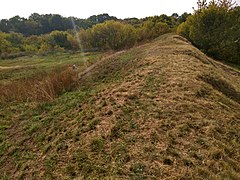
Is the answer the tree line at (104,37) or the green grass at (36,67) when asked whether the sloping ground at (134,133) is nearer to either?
the green grass at (36,67)

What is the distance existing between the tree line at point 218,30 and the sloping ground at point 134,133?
612 inches

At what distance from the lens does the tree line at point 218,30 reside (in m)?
21.8

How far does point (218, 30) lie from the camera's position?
21.8m

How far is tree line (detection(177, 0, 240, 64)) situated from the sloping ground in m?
15.5

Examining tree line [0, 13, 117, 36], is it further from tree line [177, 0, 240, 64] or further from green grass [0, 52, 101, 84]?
tree line [177, 0, 240, 64]

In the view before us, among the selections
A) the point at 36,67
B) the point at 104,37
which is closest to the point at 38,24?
the point at 104,37

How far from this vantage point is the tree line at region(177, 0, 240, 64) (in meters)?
21.8

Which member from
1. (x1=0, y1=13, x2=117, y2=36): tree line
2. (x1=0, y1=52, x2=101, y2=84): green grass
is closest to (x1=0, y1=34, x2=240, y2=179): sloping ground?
(x1=0, y1=52, x2=101, y2=84): green grass

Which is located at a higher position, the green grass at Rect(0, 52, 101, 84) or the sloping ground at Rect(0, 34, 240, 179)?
the sloping ground at Rect(0, 34, 240, 179)

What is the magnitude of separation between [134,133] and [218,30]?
2058 cm

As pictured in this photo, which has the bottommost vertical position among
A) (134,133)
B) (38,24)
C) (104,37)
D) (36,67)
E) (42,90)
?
(36,67)

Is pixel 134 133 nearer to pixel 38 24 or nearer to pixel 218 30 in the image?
pixel 218 30

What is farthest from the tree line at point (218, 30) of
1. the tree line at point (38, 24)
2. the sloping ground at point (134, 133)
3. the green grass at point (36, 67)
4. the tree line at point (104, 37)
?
the tree line at point (38, 24)

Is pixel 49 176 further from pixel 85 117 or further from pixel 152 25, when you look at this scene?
pixel 152 25
